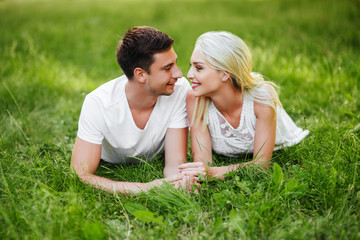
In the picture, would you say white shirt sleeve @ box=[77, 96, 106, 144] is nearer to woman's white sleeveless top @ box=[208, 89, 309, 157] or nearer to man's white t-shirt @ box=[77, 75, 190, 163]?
man's white t-shirt @ box=[77, 75, 190, 163]

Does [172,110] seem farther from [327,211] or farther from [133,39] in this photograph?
[327,211]

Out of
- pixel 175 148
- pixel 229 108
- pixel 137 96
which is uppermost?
pixel 137 96

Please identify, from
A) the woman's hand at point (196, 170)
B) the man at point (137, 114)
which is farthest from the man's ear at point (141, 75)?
the woman's hand at point (196, 170)

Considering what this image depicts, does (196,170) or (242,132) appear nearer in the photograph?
(196,170)

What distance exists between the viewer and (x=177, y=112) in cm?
326

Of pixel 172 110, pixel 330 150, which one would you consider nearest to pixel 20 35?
pixel 172 110

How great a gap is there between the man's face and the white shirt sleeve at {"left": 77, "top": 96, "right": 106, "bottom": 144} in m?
0.54

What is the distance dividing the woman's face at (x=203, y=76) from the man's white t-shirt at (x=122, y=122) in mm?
385

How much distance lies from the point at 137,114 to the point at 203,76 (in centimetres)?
80

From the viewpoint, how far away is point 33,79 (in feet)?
17.9

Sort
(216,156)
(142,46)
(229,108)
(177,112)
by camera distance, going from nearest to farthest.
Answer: (142,46) < (229,108) < (177,112) < (216,156)

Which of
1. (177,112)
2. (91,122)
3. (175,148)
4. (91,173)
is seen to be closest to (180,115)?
(177,112)

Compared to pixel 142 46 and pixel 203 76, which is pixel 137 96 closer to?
pixel 142 46

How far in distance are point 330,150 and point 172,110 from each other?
5.21 ft
